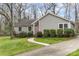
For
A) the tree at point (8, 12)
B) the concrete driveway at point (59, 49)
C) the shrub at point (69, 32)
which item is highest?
the tree at point (8, 12)

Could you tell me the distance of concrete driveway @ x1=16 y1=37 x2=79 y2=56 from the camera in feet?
52.6

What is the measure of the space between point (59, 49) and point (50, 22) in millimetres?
406

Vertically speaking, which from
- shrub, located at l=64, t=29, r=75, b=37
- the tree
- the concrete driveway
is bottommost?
the concrete driveway

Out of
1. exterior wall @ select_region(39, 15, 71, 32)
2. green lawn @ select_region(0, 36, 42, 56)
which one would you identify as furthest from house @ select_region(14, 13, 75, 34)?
green lawn @ select_region(0, 36, 42, 56)

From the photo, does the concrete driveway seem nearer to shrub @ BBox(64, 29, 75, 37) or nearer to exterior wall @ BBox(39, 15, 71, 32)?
shrub @ BBox(64, 29, 75, 37)

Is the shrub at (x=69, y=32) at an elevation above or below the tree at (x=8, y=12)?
below

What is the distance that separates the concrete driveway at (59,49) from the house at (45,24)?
9.1 inches

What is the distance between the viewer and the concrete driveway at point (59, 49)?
1603 cm

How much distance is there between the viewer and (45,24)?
52.9 ft

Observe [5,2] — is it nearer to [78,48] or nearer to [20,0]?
[20,0]

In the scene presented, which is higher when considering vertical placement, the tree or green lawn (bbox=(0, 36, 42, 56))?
the tree

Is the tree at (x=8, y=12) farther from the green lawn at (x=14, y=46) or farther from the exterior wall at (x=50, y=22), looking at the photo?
the exterior wall at (x=50, y=22)

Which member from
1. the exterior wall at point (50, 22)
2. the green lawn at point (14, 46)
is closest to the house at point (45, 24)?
the exterior wall at point (50, 22)

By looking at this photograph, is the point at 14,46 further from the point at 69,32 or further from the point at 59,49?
the point at 69,32
